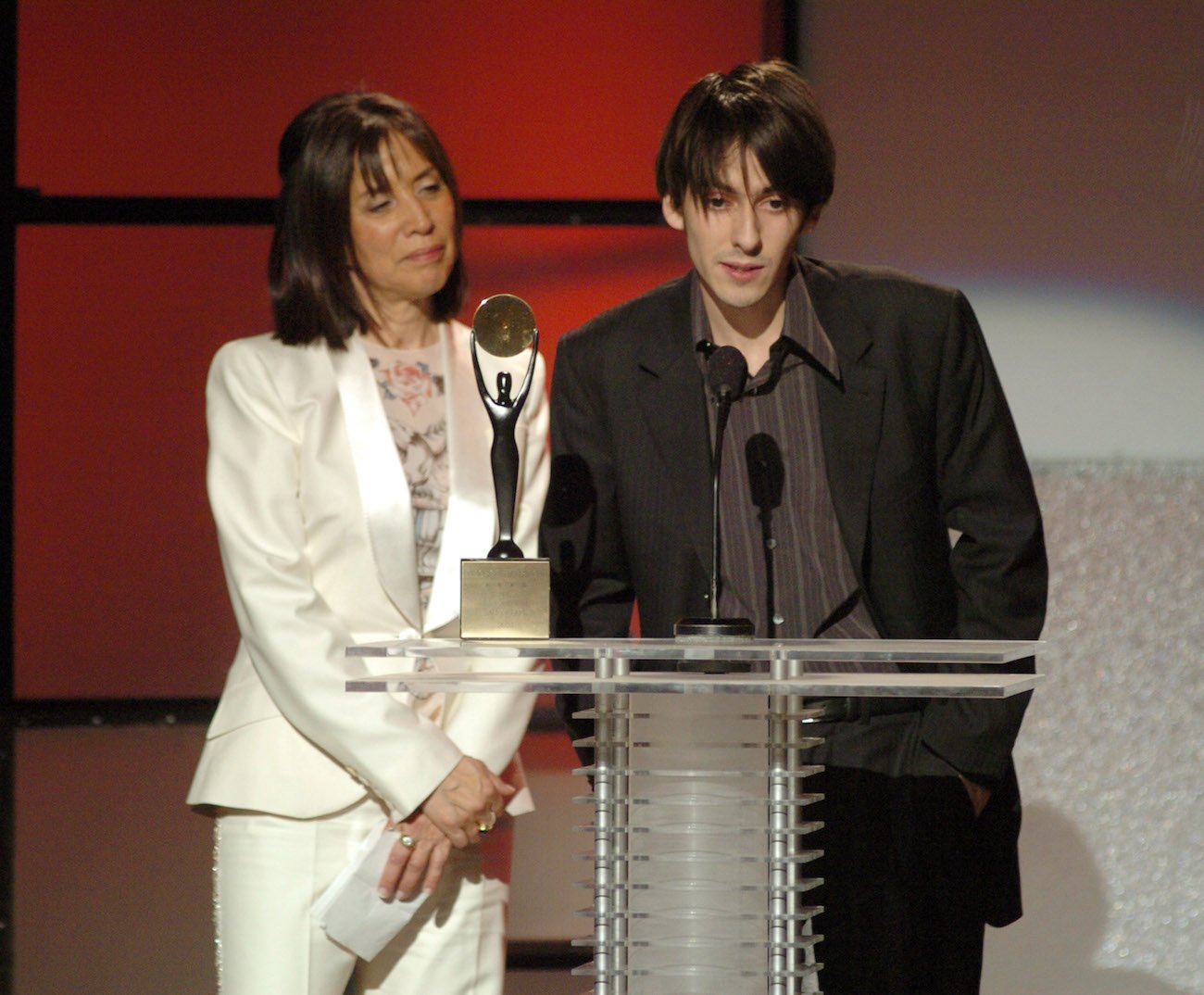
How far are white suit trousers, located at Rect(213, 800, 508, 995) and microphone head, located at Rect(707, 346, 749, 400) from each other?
3.09ft

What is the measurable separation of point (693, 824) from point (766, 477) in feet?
2.13

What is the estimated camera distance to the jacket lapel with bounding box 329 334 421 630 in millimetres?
2375

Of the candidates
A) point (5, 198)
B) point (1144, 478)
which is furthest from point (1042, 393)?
point (5, 198)

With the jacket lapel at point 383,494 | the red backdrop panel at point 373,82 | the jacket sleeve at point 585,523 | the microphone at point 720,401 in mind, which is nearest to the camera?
the microphone at point 720,401

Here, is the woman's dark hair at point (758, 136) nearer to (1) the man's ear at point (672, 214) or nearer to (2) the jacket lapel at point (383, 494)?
(1) the man's ear at point (672, 214)

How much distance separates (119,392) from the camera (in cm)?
→ 520

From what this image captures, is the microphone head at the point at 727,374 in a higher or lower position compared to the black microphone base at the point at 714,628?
higher

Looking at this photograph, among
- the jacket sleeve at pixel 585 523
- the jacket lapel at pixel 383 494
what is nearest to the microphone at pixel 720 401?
the jacket sleeve at pixel 585 523

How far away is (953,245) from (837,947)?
2711 millimetres

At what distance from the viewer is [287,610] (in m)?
2.34

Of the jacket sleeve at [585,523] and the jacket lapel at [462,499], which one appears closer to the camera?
the jacket sleeve at [585,523]

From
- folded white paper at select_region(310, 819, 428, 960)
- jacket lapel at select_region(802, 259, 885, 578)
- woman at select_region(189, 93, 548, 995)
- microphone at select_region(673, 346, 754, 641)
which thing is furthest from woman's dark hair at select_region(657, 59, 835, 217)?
folded white paper at select_region(310, 819, 428, 960)

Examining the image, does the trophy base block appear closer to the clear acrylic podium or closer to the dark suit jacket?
the clear acrylic podium

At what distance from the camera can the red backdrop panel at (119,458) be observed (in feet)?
17.0
